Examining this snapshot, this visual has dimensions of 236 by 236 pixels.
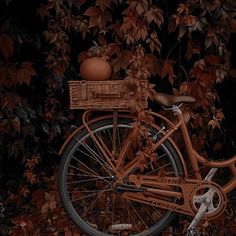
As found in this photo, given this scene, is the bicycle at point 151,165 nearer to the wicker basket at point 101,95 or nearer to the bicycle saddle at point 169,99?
the bicycle saddle at point 169,99

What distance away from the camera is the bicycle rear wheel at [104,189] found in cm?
411

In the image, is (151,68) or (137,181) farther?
(151,68)

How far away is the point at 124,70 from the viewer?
4289 mm

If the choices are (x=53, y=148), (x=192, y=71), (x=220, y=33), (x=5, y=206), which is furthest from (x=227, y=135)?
(x=5, y=206)

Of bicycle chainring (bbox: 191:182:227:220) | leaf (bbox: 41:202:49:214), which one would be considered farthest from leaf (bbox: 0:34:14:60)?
bicycle chainring (bbox: 191:182:227:220)

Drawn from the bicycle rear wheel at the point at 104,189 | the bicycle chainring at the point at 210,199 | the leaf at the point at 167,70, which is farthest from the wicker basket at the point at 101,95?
the bicycle chainring at the point at 210,199

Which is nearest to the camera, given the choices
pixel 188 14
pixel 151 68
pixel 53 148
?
pixel 188 14

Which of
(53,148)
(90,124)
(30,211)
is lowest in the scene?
(30,211)

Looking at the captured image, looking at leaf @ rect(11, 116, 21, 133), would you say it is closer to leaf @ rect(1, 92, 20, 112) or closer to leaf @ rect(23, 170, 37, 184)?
leaf @ rect(1, 92, 20, 112)

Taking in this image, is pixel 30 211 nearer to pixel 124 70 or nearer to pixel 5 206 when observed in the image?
pixel 5 206

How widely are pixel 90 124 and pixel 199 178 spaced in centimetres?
82

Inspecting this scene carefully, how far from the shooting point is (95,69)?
398 centimetres

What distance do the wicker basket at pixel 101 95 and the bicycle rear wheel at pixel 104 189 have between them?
19 centimetres

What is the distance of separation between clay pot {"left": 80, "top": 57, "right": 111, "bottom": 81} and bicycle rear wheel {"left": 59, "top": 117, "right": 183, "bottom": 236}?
0.32m
